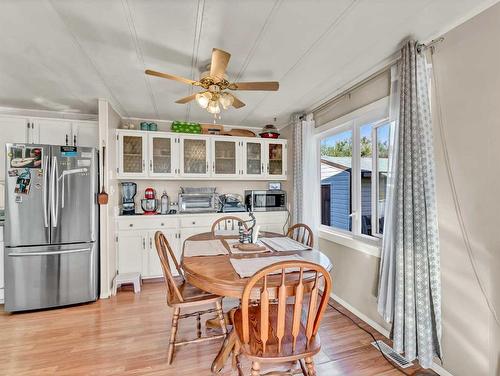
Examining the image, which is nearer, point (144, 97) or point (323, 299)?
point (323, 299)

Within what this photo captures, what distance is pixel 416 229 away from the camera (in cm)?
168

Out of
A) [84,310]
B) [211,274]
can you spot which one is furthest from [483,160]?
[84,310]

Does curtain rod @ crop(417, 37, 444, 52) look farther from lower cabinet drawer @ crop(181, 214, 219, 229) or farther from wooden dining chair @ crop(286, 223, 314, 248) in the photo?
lower cabinet drawer @ crop(181, 214, 219, 229)

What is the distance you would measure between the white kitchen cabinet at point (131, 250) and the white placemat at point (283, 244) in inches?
73.8

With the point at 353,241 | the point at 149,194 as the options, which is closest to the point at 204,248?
the point at 353,241

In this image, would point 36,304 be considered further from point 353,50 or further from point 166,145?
point 353,50

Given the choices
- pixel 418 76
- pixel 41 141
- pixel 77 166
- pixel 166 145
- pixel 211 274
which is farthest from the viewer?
pixel 166 145

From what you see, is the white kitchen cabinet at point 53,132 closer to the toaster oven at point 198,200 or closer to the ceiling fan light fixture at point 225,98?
the toaster oven at point 198,200

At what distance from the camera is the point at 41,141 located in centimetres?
303

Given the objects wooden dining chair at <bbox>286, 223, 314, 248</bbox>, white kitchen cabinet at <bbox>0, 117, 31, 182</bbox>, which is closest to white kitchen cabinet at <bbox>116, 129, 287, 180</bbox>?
white kitchen cabinet at <bbox>0, 117, 31, 182</bbox>

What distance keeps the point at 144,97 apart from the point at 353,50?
2240 millimetres

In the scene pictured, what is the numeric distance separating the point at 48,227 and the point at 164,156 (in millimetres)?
1553

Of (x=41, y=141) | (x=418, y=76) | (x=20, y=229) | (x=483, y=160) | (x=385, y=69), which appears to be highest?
(x=385, y=69)

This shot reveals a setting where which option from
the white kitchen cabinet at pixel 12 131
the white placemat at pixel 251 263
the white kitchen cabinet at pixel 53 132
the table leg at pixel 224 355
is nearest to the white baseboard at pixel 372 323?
the white placemat at pixel 251 263
